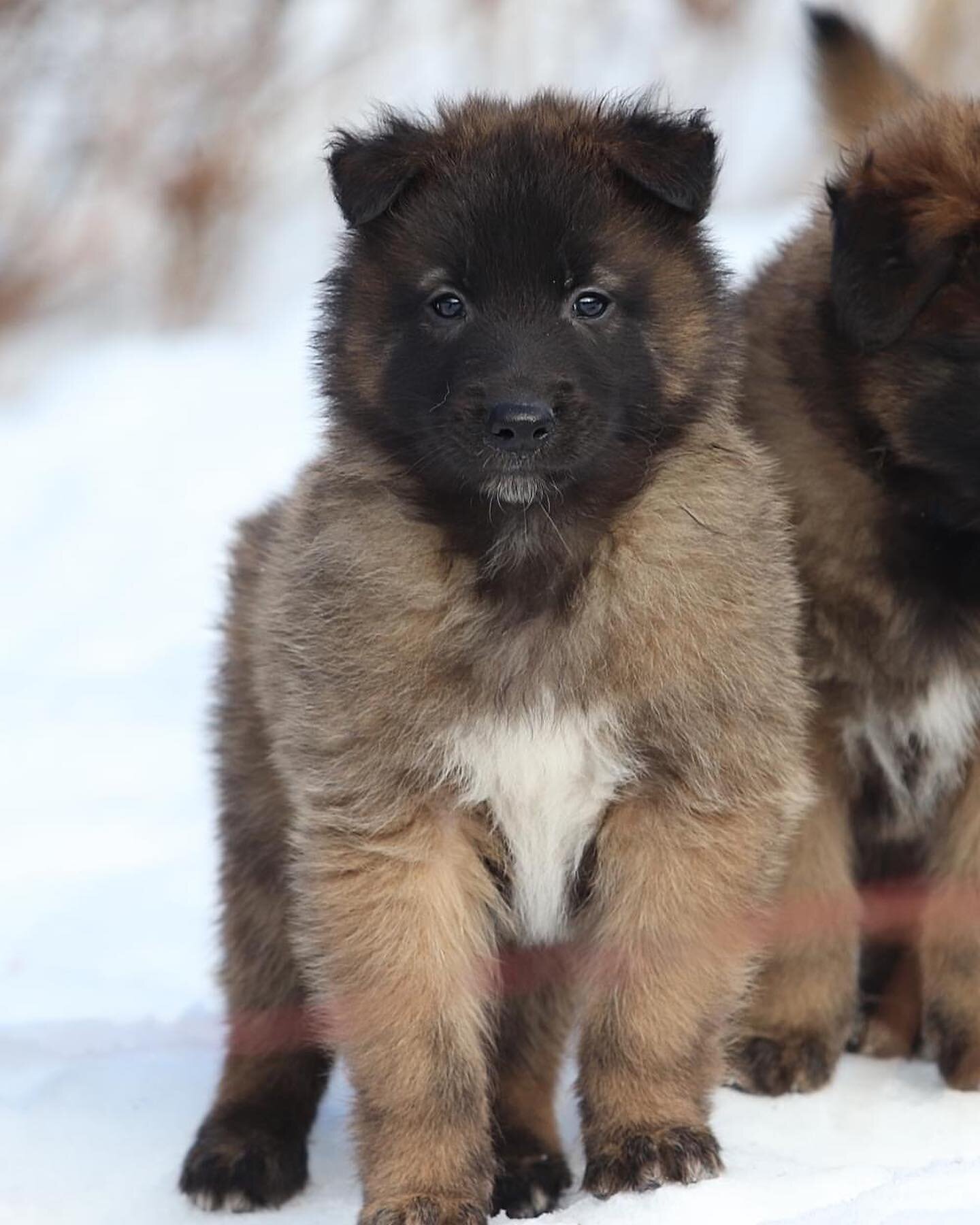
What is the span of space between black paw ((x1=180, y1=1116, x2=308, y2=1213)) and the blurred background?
1.82 metres

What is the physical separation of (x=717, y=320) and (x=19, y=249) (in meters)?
6.22

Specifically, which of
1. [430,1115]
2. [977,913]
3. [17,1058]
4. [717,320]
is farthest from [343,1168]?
[717,320]

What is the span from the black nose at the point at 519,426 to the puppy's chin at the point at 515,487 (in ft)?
0.23

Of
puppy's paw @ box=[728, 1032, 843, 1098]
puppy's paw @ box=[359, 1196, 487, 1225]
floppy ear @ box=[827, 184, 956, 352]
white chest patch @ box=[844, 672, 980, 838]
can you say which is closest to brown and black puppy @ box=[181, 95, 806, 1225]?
puppy's paw @ box=[359, 1196, 487, 1225]

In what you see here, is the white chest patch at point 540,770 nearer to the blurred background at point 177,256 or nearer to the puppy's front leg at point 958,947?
the puppy's front leg at point 958,947

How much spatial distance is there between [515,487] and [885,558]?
0.96 m

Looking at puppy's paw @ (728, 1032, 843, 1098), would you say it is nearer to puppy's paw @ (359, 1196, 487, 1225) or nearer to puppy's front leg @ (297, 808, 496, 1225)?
puppy's front leg @ (297, 808, 496, 1225)

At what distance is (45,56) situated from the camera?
9359mm

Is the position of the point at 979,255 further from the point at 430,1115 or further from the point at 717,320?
the point at 430,1115

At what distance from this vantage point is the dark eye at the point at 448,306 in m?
3.48

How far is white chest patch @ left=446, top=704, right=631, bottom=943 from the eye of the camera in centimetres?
340

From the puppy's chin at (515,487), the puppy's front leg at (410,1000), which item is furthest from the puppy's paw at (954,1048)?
the puppy's chin at (515,487)

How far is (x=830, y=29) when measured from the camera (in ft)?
16.2

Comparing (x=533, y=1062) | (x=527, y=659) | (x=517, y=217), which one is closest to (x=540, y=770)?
(x=527, y=659)
